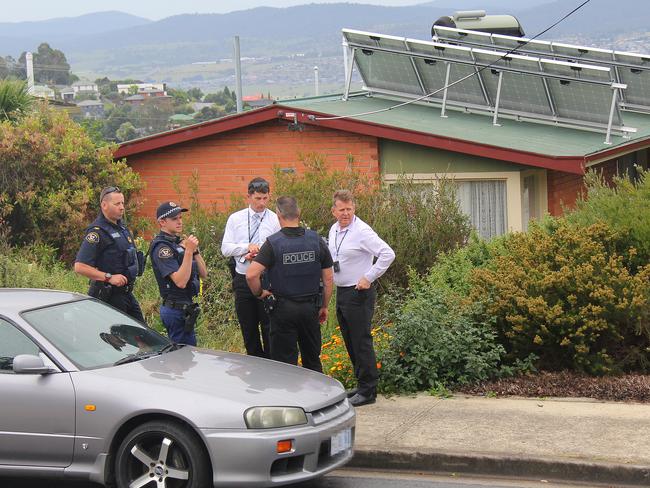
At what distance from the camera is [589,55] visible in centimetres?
2095

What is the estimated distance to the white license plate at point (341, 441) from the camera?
6883 millimetres

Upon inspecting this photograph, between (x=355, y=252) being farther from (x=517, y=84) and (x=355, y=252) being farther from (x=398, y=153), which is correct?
(x=517, y=84)

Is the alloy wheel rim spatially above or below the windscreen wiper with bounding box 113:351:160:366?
below

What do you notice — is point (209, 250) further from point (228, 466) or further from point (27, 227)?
point (228, 466)

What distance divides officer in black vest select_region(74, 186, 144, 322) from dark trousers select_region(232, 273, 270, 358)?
32.7 inches

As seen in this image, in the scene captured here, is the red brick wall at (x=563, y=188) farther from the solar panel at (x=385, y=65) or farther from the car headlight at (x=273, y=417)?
the car headlight at (x=273, y=417)

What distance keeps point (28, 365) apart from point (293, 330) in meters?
2.43

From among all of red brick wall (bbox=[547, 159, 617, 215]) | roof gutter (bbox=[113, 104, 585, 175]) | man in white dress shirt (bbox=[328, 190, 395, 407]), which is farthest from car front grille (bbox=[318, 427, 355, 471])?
red brick wall (bbox=[547, 159, 617, 215])

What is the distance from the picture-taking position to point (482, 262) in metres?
11.2

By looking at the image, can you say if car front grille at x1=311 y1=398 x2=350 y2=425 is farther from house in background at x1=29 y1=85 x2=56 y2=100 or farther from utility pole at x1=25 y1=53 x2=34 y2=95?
utility pole at x1=25 y1=53 x2=34 y2=95

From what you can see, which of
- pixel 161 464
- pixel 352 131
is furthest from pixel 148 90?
pixel 161 464

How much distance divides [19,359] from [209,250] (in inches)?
272

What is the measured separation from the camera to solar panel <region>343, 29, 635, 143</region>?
1667 centimetres

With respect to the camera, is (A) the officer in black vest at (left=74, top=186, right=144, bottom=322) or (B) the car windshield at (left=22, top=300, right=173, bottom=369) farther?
(A) the officer in black vest at (left=74, top=186, right=144, bottom=322)
